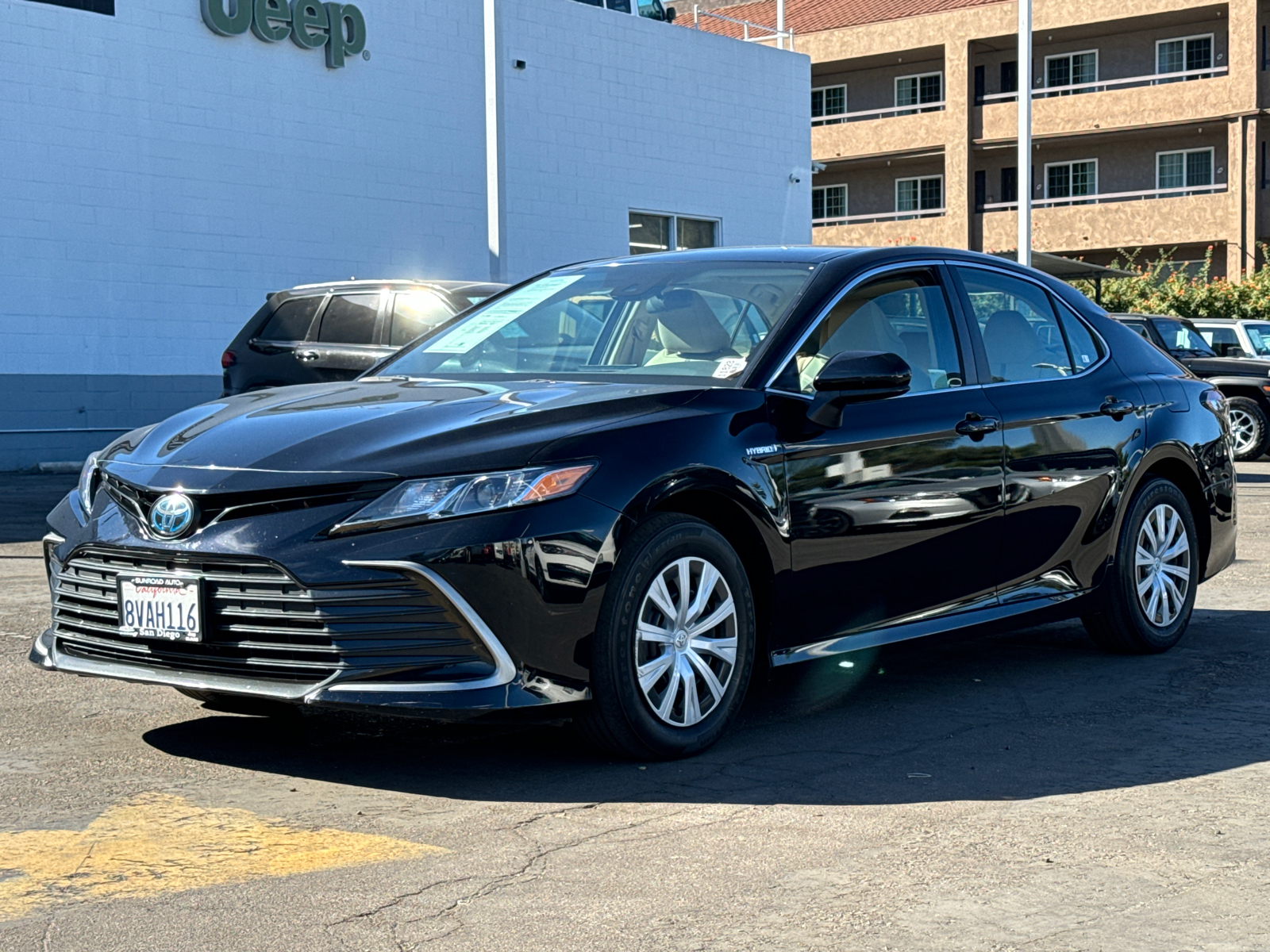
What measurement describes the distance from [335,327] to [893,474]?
28.4 feet

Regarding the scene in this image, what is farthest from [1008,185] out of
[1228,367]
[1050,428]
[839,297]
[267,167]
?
[839,297]

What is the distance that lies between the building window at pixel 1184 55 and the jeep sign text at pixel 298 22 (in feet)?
94.4

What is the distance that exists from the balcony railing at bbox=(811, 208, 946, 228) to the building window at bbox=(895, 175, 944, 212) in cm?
22

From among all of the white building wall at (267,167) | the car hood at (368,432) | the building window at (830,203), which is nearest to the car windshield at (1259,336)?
the white building wall at (267,167)

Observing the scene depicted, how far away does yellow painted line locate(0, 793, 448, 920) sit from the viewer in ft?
12.8

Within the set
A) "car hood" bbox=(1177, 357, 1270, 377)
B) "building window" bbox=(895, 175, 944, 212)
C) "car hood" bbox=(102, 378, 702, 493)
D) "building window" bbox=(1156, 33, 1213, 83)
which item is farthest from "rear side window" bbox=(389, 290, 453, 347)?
"building window" bbox=(895, 175, 944, 212)

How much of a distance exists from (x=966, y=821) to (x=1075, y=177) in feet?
146

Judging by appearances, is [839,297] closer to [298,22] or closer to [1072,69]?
[298,22]

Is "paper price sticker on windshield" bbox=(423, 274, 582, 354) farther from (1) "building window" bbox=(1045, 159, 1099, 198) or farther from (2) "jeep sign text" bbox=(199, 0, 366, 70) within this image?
(1) "building window" bbox=(1045, 159, 1099, 198)

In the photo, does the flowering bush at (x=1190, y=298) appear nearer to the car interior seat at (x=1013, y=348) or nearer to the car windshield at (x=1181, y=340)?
the car windshield at (x=1181, y=340)

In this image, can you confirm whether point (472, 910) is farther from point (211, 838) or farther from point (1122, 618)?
point (1122, 618)

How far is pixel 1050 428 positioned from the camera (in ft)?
21.5

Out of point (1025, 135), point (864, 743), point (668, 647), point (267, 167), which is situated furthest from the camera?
point (1025, 135)

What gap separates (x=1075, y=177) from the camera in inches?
1836
